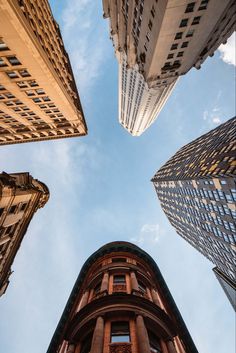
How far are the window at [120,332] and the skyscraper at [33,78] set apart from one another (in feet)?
108

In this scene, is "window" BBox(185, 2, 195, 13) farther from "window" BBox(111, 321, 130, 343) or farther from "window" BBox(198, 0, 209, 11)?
"window" BBox(111, 321, 130, 343)

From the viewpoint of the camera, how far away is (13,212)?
2712 cm

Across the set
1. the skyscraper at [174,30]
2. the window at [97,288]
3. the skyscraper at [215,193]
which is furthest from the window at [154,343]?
the skyscraper at [174,30]

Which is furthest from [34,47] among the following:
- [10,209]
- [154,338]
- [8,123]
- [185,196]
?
[185,196]

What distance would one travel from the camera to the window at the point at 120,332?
20719mm

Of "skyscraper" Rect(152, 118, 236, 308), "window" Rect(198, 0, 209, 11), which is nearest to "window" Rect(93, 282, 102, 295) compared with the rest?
"skyscraper" Rect(152, 118, 236, 308)

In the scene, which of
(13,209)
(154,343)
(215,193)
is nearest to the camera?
(154,343)

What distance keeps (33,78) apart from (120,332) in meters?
34.4

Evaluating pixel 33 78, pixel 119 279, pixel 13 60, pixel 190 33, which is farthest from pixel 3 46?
pixel 119 279

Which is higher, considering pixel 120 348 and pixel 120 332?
pixel 120 332

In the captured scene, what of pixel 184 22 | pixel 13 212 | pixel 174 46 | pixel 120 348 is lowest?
pixel 120 348

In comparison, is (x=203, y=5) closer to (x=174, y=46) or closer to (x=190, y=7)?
(x=190, y=7)

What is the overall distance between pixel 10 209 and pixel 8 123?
29783 millimetres

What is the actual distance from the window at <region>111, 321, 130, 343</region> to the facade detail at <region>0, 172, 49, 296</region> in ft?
51.6
